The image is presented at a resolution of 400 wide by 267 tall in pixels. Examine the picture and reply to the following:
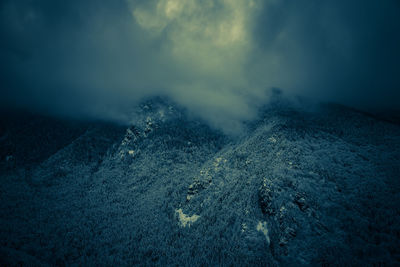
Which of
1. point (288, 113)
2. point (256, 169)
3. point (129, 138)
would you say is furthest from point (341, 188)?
point (129, 138)

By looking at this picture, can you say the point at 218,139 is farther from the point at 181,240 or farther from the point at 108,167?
the point at 108,167

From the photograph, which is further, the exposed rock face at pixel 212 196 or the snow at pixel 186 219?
the snow at pixel 186 219

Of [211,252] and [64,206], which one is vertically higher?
[211,252]

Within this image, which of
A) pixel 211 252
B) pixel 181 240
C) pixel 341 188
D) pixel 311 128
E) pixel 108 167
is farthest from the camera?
pixel 108 167

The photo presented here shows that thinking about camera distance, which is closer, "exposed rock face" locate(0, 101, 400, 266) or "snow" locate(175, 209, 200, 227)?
"exposed rock face" locate(0, 101, 400, 266)

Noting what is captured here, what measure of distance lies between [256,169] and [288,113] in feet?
158

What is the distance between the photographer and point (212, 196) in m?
72.3

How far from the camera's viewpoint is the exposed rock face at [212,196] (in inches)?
1670

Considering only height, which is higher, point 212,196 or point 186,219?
point 212,196

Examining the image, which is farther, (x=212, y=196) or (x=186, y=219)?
(x=212, y=196)

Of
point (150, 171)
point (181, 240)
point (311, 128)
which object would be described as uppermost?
point (311, 128)

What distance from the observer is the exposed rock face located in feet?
139

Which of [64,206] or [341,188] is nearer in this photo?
[341,188]

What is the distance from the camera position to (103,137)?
135 m
